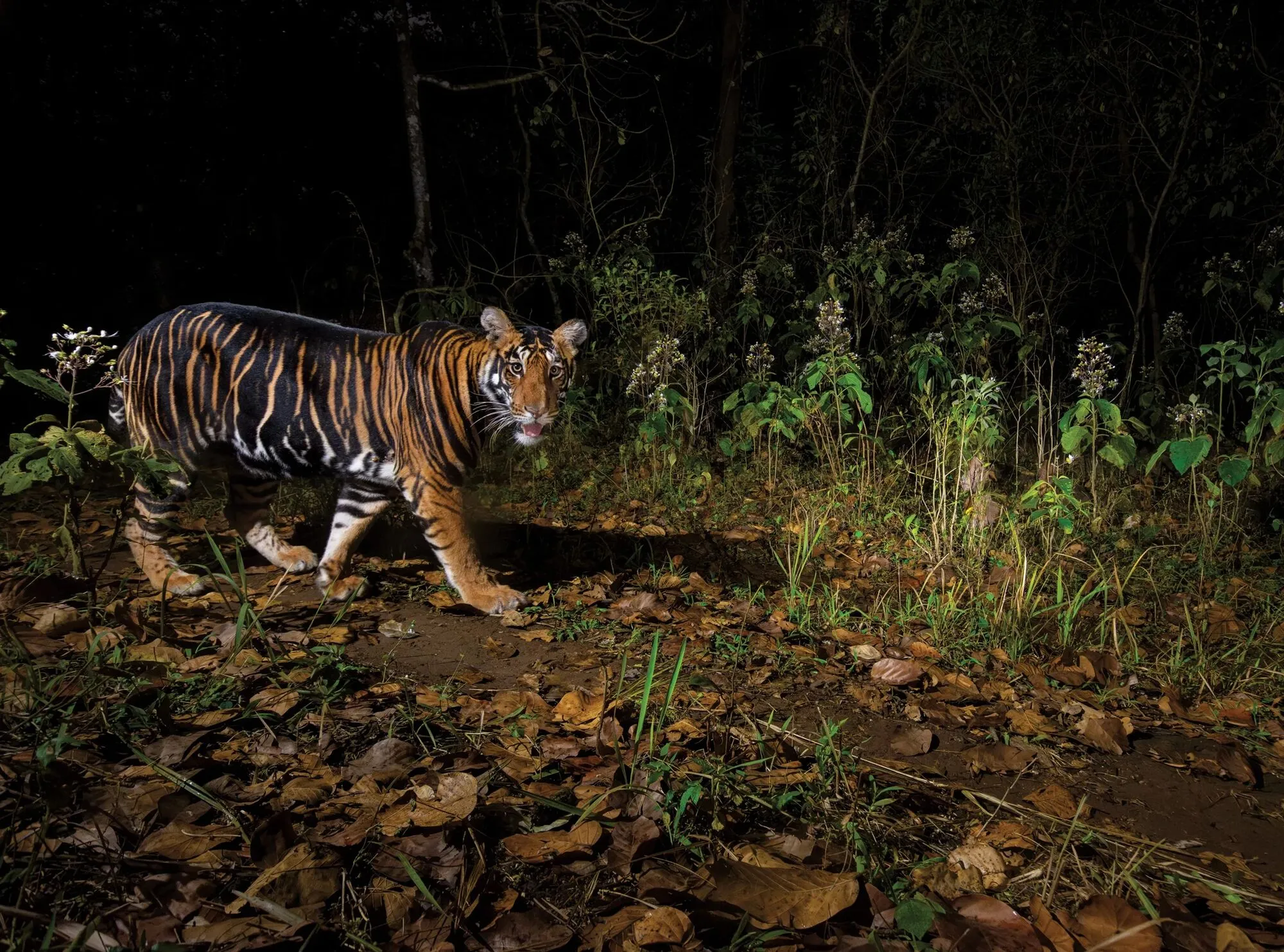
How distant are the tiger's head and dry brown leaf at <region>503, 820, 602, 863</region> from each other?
6.55 feet

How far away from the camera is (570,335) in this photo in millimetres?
3836

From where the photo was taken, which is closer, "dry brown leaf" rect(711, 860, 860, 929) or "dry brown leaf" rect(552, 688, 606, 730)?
"dry brown leaf" rect(711, 860, 860, 929)

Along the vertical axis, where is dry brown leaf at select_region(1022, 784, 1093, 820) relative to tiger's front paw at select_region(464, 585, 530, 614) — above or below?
below

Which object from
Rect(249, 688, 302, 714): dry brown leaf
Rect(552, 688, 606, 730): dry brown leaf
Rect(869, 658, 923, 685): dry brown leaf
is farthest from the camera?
Rect(869, 658, 923, 685): dry brown leaf

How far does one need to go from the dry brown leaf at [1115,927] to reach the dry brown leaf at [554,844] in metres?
1.03

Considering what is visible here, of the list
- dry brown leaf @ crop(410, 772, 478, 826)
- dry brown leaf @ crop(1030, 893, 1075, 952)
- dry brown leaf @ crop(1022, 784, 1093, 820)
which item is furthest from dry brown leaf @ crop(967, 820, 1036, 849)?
dry brown leaf @ crop(410, 772, 478, 826)

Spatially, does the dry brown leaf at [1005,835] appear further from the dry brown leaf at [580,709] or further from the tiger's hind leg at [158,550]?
the tiger's hind leg at [158,550]

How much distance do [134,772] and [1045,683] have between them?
2905 mm

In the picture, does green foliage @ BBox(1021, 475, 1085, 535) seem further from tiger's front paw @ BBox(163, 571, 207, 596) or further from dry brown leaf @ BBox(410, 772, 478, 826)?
tiger's front paw @ BBox(163, 571, 207, 596)

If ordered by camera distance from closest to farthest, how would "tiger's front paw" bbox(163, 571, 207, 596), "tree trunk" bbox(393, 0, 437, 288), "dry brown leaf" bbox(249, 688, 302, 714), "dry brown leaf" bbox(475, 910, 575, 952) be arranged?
"dry brown leaf" bbox(475, 910, 575, 952)
"dry brown leaf" bbox(249, 688, 302, 714)
"tiger's front paw" bbox(163, 571, 207, 596)
"tree trunk" bbox(393, 0, 437, 288)

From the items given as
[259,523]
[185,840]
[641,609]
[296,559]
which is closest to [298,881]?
[185,840]

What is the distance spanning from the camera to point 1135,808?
2.38 meters

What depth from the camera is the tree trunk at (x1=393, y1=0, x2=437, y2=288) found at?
21.7 ft

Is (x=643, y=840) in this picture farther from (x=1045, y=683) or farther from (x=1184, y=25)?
(x=1184, y=25)
